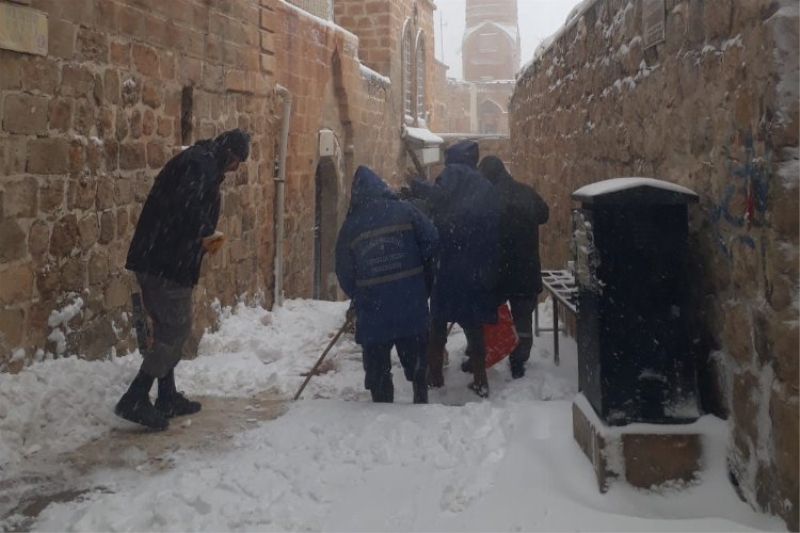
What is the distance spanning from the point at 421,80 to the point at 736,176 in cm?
1703

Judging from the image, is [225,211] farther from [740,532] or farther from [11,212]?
[740,532]

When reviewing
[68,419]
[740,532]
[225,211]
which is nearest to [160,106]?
[225,211]

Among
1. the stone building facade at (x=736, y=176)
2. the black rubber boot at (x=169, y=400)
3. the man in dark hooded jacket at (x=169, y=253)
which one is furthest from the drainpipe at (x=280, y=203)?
the stone building facade at (x=736, y=176)

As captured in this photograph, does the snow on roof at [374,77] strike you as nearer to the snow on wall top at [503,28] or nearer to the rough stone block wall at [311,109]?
the rough stone block wall at [311,109]

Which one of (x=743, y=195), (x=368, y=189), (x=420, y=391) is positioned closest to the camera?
(x=743, y=195)

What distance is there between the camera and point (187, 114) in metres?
6.58

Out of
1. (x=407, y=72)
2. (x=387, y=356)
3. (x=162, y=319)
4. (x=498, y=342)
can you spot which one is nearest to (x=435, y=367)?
(x=498, y=342)

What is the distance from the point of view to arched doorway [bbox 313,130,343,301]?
12.1m

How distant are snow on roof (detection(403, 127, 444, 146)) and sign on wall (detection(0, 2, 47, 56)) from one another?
12422 mm

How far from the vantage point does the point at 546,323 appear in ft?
25.7

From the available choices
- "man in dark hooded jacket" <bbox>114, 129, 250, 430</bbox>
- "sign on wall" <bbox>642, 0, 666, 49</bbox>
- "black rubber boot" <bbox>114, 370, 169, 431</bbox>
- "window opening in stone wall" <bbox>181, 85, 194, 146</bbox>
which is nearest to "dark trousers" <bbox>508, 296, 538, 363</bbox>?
"sign on wall" <bbox>642, 0, 666, 49</bbox>

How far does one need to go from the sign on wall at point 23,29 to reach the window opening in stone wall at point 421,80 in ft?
47.7

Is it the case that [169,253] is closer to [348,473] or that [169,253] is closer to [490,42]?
[348,473]

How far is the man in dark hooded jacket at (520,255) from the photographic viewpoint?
19.4ft
